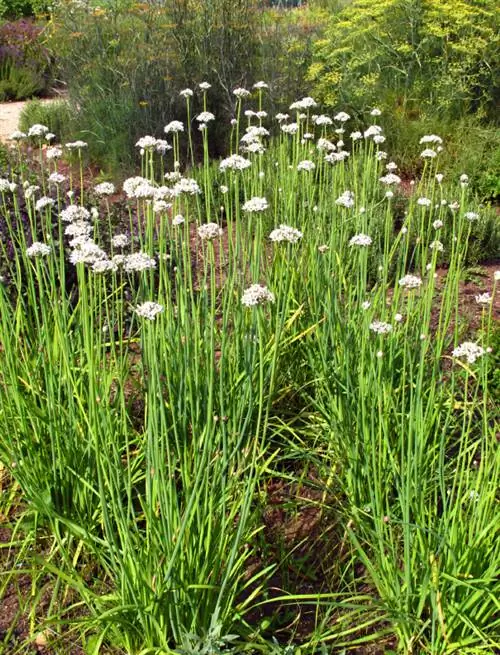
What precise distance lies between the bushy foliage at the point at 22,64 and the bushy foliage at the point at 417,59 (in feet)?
24.2

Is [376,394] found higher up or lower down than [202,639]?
higher up

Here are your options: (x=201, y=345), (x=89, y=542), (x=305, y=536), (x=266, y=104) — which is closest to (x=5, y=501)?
(x=89, y=542)

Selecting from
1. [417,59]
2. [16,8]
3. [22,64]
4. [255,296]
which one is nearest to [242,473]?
[255,296]

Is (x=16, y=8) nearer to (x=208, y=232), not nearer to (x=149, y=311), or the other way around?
(x=208, y=232)

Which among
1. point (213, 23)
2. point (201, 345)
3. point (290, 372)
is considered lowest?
point (290, 372)

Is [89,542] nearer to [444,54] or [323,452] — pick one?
[323,452]

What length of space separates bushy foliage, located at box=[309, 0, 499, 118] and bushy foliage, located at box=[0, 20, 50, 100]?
24.2 ft

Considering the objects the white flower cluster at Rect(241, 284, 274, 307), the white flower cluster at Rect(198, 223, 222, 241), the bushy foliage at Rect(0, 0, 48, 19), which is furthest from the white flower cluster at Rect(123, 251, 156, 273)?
the bushy foliage at Rect(0, 0, 48, 19)

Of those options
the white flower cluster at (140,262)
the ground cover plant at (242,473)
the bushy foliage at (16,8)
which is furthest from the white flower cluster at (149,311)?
the bushy foliage at (16,8)

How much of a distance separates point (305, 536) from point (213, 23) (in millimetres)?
6590

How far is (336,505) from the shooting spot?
266 cm

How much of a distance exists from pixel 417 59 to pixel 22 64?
952 centimetres

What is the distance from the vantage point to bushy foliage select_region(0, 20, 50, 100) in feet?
45.1

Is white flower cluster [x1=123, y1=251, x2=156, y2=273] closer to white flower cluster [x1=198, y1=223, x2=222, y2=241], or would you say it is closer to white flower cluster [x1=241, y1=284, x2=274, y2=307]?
white flower cluster [x1=198, y1=223, x2=222, y2=241]
